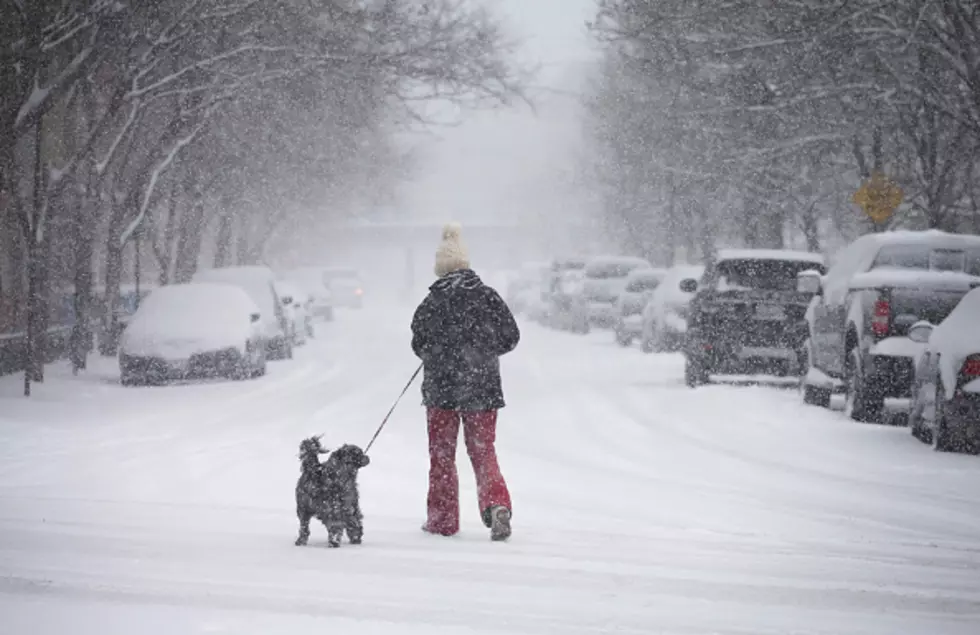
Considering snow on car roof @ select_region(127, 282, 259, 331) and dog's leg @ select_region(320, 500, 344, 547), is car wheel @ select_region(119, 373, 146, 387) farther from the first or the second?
dog's leg @ select_region(320, 500, 344, 547)

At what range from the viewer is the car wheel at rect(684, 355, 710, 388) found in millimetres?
20652

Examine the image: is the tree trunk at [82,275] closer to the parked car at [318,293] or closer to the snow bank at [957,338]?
the snow bank at [957,338]

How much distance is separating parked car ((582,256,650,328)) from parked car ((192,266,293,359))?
12.4 metres

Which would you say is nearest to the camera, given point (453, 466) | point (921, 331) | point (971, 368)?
point (453, 466)

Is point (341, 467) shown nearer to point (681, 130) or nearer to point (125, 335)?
point (125, 335)

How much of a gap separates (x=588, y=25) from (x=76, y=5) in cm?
835

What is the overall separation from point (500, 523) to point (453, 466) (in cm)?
49

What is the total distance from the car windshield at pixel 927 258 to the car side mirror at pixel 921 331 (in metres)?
2.28

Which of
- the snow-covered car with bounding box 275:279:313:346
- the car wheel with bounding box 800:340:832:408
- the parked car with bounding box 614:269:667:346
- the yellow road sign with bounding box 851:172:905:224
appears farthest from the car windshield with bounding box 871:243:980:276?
the snow-covered car with bounding box 275:279:313:346

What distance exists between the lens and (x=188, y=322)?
23172 millimetres

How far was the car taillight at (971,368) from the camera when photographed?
12547 mm

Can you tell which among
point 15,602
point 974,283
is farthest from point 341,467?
point 974,283

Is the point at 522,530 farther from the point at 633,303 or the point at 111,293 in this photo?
the point at 633,303

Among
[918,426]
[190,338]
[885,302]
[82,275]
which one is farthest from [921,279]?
[82,275]
